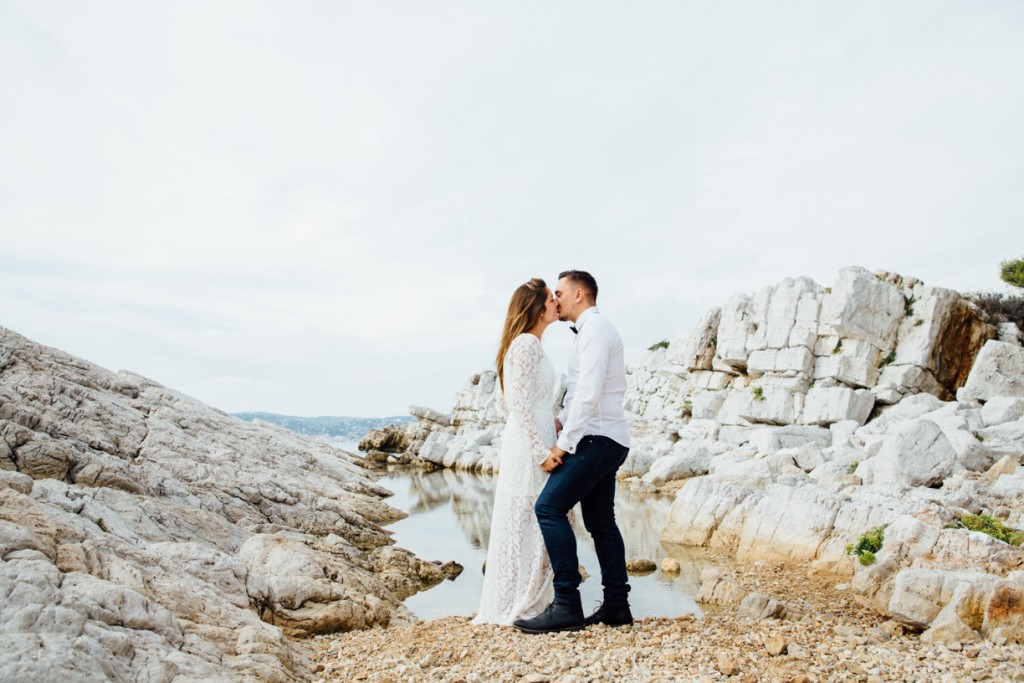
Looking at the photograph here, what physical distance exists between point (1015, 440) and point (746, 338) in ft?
62.8

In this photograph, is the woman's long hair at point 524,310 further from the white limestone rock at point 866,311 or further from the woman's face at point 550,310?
the white limestone rock at point 866,311

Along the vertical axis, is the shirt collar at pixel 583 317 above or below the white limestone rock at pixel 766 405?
below

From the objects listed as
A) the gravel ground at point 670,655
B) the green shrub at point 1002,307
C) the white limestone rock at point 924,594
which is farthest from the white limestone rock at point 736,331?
the gravel ground at point 670,655

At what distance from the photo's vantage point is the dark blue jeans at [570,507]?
5.90m

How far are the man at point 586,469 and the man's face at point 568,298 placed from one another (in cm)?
15

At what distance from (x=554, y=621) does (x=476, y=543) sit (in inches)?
328

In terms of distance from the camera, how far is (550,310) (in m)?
6.46

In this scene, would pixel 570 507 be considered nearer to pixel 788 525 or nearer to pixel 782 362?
pixel 788 525

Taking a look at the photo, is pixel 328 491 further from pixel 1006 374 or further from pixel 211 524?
pixel 1006 374

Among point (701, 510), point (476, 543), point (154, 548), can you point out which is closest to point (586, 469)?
point (154, 548)

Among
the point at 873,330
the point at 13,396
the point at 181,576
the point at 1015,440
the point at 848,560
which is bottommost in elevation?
the point at 181,576

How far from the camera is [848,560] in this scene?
9.39 m

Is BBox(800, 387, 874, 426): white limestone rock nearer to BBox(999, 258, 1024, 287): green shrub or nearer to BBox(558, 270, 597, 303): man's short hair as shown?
BBox(999, 258, 1024, 287): green shrub

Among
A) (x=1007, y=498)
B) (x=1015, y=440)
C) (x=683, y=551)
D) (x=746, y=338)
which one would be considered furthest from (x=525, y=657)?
(x=746, y=338)
